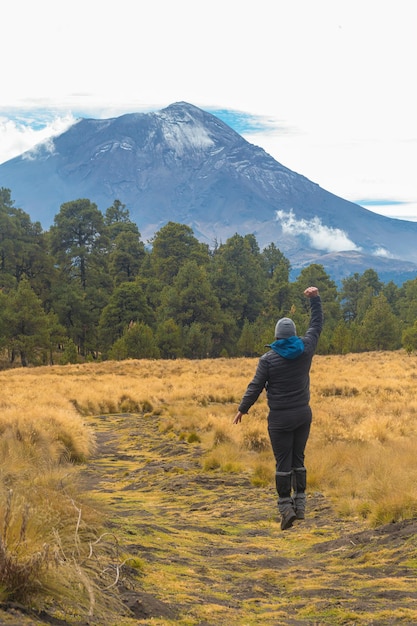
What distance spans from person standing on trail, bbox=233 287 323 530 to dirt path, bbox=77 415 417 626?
0.71 meters

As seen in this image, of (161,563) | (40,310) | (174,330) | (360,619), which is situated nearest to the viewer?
(360,619)

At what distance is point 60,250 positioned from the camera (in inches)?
2835

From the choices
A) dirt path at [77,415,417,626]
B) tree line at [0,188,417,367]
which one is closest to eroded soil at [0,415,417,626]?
dirt path at [77,415,417,626]

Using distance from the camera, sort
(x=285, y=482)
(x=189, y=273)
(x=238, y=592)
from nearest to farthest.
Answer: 1. (x=238, y=592)
2. (x=285, y=482)
3. (x=189, y=273)

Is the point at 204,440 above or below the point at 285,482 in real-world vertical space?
below

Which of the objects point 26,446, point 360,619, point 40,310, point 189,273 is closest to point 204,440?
point 26,446

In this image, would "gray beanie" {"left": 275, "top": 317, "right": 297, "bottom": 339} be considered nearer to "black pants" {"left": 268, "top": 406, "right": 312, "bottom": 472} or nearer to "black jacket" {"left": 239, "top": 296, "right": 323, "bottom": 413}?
"black jacket" {"left": 239, "top": 296, "right": 323, "bottom": 413}

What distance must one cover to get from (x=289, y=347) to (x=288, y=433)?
0.96m

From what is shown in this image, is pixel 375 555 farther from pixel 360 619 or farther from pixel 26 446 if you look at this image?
pixel 26 446

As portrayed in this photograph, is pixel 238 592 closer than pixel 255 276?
Yes

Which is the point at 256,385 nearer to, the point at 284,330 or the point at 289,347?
the point at 289,347

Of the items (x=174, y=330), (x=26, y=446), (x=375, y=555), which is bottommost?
(x=174, y=330)

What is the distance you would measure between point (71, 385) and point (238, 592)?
2161 cm

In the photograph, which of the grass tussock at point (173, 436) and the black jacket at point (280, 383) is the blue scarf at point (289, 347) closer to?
the black jacket at point (280, 383)
